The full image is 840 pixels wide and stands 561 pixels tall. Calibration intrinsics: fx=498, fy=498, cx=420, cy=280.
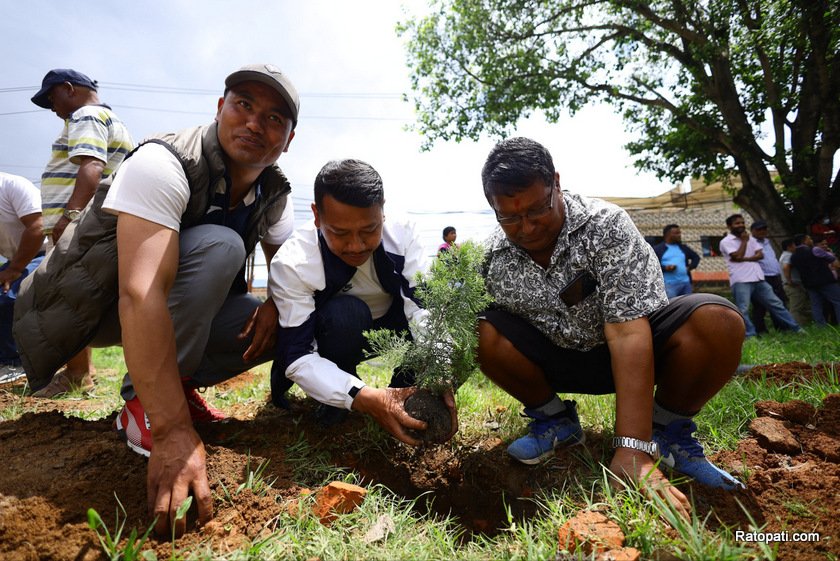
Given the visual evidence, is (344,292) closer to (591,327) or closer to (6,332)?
(591,327)

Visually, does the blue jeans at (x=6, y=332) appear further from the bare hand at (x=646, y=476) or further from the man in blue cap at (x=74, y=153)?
the bare hand at (x=646, y=476)

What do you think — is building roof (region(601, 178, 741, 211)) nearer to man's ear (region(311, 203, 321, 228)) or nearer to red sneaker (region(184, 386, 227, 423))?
man's ear (region(311, 203, 321, 228))

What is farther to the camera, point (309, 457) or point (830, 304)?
point (830, 304)

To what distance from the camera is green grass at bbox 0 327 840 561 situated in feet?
5.25

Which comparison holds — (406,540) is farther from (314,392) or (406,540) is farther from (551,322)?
(551,322)

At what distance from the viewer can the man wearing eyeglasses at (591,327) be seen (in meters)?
2.02

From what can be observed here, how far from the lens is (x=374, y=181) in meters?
2.30

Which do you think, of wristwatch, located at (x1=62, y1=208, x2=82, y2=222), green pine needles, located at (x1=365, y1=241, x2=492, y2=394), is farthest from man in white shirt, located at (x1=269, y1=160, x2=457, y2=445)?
wristwatch, located at (x1=62, y1=208, x2=82, y2=222)

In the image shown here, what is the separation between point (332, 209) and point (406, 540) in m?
1.39

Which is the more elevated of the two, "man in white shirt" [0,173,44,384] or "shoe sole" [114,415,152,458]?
"man in white shirt" [0,173,44,384]

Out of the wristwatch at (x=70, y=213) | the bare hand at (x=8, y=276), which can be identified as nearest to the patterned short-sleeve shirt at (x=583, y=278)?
the wristwatch at (x=70, y=213)

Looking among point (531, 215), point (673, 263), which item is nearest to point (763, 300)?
point (673, 263)

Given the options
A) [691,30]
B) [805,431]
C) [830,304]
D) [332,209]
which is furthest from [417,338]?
[691,30]

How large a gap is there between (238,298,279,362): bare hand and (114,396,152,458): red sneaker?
1.71 feet
